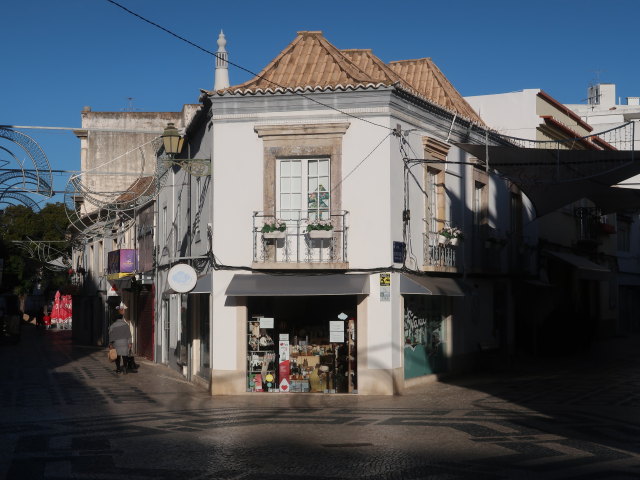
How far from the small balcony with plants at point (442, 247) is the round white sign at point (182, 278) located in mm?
4857

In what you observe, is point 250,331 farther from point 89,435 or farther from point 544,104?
point 544,104

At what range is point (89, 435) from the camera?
1147cm

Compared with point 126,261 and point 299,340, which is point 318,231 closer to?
point 299,340

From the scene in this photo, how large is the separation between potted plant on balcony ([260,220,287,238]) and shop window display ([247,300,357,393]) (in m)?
1.82

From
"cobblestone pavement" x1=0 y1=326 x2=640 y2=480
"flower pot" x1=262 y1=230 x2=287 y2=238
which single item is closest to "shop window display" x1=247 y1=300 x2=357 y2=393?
"cobblestone pavement" x1=0 y1=326 x2=640 y2=480

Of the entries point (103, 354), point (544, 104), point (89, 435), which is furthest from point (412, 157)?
point (103, 354)

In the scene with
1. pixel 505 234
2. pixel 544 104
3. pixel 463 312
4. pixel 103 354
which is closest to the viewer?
pixel 463 312

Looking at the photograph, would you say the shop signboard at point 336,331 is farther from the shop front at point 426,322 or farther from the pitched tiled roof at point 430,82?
the pitched tiled roof at point 430,82

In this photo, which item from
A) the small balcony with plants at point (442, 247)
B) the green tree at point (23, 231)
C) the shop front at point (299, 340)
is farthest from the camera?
the green tree at point (23, 231)

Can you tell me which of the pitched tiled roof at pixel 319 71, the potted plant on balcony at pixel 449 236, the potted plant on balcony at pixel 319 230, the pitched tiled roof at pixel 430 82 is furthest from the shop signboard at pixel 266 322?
the pitched tiled roof at pixel 430 82

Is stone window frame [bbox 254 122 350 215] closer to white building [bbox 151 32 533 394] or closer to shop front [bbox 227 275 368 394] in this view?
white building [bbox 151 32 533 394]

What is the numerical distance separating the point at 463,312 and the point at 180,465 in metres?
12.4

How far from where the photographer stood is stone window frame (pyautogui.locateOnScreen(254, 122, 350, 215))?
16.7 metres

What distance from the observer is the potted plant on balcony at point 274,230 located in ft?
54.0
